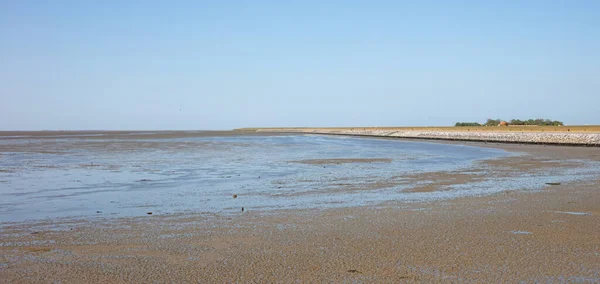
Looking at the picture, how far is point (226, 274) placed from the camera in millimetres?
5383

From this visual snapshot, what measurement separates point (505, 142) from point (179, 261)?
47159 mm

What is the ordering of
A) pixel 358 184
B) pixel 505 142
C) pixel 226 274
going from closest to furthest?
pixel 226 274 < pixel 358 184 < pixel 505 142

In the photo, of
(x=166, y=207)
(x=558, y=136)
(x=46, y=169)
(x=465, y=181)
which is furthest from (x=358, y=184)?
(x=558, y=136)

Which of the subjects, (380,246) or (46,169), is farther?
(46,169)

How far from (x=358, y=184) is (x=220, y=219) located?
19.6 ft

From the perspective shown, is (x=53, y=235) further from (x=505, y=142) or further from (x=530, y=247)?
(x=505, y=142)

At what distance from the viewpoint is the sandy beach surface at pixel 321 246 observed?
5.31 meters

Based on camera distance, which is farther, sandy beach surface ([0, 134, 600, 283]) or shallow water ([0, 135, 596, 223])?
shallow water ([0, 135, 596, 223])

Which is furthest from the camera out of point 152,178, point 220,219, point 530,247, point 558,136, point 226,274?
point 558,136

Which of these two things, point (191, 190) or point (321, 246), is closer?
point (321, 246)

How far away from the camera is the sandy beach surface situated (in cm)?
531

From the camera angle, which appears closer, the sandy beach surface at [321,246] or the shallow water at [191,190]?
the sandy beach surface at [321,246]

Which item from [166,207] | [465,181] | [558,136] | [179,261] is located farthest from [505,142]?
[179,261]

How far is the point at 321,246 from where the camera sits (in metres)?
6.52
